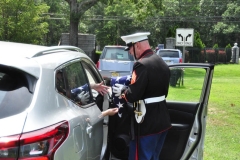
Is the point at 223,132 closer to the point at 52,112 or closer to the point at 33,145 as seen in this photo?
the point at 52,112

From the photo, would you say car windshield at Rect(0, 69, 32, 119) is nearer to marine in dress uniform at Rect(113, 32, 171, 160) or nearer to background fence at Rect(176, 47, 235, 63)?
marine in dress uniform at Rect(113, 32, 171, 160)

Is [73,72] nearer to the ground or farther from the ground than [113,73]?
farther from the ground

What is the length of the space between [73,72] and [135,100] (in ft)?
2.13

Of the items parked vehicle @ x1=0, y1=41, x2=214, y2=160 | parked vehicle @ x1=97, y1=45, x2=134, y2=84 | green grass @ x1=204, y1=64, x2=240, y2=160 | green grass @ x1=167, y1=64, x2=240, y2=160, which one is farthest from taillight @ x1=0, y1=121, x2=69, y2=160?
parked vehicle @ x1=97, y1=45, x2=134, y2=84

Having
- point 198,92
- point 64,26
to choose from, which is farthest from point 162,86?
point 64,26

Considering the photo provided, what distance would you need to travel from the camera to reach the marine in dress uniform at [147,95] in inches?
146

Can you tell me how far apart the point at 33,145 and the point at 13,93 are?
0.41 meters

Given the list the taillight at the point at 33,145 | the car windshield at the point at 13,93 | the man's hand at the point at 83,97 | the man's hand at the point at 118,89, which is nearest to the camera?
the taillight at the point at 33,145

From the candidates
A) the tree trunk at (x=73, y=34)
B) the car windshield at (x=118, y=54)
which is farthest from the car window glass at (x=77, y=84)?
the tree trunk at (x=73, y=34)

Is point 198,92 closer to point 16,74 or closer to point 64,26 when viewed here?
point 16,74

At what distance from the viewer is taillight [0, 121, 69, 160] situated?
2352mm

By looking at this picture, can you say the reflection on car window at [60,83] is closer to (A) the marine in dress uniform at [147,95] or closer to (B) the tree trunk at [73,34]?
(A) the marine in dress uniform at [147,95]

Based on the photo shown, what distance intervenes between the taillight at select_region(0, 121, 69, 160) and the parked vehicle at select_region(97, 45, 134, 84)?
1339 cm

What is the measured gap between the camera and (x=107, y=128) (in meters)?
3.93
